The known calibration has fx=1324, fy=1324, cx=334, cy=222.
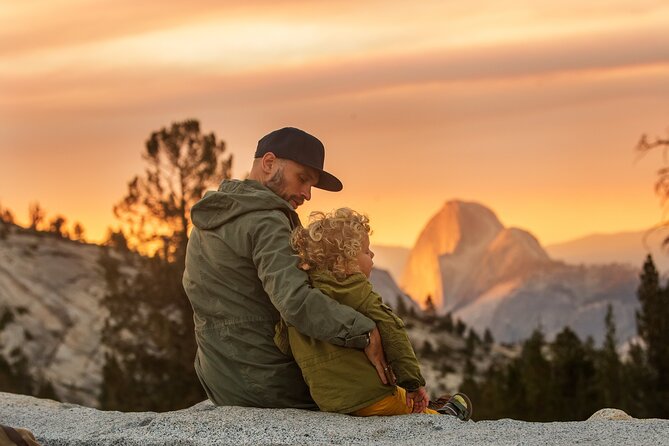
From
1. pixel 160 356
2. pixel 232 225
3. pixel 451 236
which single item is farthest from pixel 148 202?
pixel 451 236

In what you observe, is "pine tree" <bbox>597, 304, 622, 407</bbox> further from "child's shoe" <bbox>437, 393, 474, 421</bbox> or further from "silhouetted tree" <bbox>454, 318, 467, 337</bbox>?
"silhouetted tree" <bbox>454, 318, 467, 337</bbox>

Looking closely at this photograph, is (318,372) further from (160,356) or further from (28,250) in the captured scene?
(28,250)

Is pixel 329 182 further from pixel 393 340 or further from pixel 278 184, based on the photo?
pixel 393 340

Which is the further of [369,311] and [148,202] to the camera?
[148,202]

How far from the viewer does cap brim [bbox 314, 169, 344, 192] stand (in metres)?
7.86

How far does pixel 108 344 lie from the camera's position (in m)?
30.3

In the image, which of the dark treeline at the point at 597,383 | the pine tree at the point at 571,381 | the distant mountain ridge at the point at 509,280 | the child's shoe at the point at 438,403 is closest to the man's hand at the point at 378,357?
the child's shoe at the point at 438,403

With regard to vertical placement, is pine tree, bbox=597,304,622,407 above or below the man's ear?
above

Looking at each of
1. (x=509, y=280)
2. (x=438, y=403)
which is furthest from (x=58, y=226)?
(x=509, y=280)

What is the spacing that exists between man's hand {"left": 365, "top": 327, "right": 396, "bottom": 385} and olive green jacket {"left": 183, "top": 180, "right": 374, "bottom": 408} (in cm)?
59

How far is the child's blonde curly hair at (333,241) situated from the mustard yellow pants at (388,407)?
2.52ft

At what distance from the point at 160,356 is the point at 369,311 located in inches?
898

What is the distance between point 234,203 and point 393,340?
4.07 feet

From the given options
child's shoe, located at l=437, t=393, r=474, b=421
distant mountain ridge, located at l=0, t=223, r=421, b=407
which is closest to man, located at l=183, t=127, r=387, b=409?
child's shoe, located at l=437, t=393, r=474, b=421
